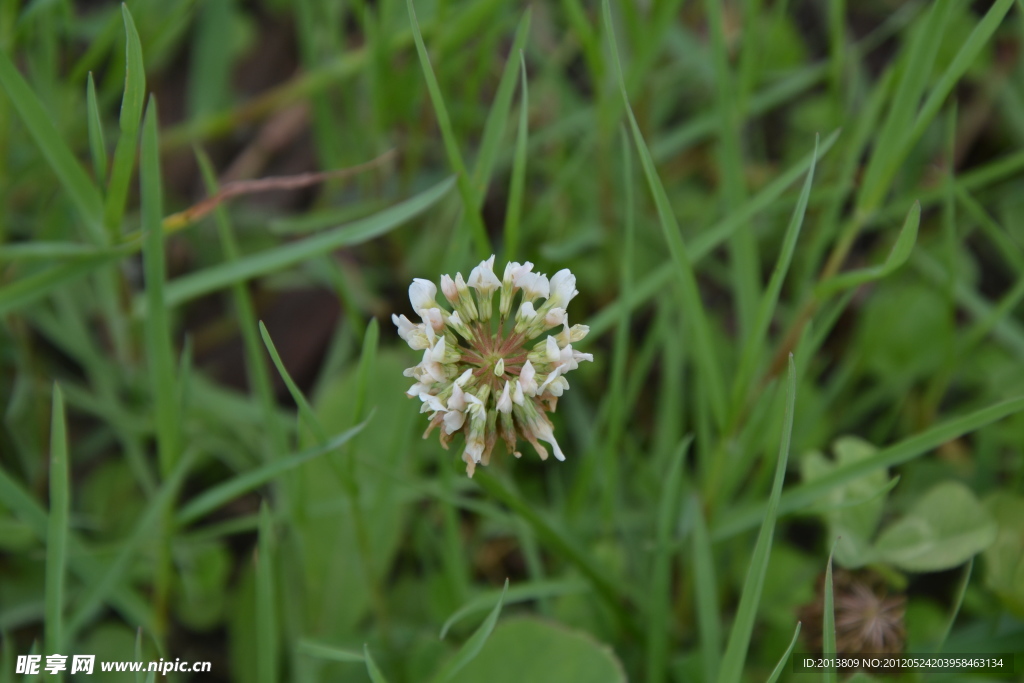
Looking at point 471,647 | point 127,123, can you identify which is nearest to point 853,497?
point 471,647

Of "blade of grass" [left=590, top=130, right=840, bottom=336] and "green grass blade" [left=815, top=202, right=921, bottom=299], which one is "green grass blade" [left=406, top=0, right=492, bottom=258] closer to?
"blade of grass" [left=590, top=130, right=840, bottom=336]

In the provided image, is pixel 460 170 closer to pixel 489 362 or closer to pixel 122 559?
pixel 489 362

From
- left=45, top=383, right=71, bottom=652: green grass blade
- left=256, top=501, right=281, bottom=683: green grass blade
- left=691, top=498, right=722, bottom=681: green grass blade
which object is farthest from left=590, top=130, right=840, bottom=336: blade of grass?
left=45, top=383, right=71, bottom=652: green grass blade

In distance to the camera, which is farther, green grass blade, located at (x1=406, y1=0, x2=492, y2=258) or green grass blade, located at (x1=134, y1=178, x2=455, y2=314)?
green grass blade, located at (x1=134, y1=178, x2=455, y2=314)

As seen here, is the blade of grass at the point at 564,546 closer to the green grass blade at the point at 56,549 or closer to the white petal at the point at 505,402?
the white petal at the point at 505,402

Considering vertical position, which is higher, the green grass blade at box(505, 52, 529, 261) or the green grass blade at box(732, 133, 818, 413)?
the green grass blade at box(505, 52, 529, 261)

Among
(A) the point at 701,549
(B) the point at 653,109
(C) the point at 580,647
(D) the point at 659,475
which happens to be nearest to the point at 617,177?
(B) the point at 653,109

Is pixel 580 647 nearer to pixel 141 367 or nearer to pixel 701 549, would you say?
pixel 701 549
